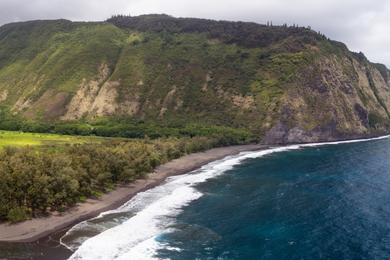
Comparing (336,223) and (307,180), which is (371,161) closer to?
(307,180)

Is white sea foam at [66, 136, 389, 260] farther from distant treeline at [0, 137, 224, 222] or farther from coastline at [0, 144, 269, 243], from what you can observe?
distant treeline at [0, 137, 224, 222]

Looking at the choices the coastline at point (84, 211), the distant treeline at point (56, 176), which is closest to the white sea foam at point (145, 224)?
the coastline at point (84, 211)

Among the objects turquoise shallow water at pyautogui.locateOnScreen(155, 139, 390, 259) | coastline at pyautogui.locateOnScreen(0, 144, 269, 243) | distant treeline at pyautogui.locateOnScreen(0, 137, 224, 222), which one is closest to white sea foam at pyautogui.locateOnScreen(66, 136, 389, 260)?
turquoise shallow water at pyautogui.locateOnScreen(155, 139, 390, 259)

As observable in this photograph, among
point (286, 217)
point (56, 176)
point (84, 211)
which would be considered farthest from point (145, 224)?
point (286, 217)

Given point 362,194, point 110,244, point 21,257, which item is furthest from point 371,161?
point 21,257

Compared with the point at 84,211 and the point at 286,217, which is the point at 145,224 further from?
the point at 286,217

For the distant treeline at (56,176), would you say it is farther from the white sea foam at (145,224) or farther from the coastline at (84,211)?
the white sea foam at (145,224)
